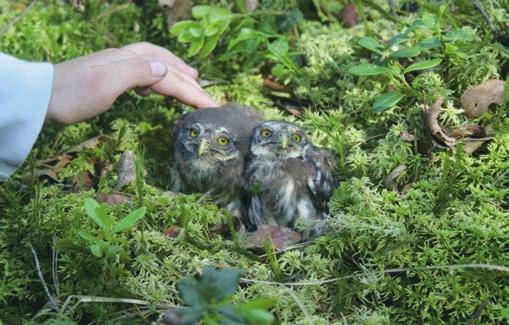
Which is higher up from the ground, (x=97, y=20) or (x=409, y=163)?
(x=97, y=20)

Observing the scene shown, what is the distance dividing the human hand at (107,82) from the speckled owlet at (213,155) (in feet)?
0.70

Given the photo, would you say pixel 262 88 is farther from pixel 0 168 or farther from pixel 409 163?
pixel 0 168

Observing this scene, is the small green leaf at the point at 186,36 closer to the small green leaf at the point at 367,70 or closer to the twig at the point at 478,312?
the small green leaf at the point at 367,70

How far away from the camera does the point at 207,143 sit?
3820 millimetres

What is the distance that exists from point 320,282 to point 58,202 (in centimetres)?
138

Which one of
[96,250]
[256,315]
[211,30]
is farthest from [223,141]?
[256,315]

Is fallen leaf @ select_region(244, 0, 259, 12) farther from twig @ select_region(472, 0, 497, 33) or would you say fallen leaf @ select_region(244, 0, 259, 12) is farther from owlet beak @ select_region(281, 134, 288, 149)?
twig @ select_region(472, 0, 497, 33)

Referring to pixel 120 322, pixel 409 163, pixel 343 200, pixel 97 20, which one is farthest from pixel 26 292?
pixel 97 20

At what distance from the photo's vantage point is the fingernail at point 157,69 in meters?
3.77

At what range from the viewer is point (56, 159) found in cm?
404

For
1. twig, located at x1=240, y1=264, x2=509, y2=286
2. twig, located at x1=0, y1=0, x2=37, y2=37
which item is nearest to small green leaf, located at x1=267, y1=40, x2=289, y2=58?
twig, located at x1=240, y1=264, x2=509, y2=286

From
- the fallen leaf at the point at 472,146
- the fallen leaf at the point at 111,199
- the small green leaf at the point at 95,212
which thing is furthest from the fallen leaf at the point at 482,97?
the small green leaf at the point at 95,212

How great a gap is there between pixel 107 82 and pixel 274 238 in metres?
1.18

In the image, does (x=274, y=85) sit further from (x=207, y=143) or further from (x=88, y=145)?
(x=88, y=145)
